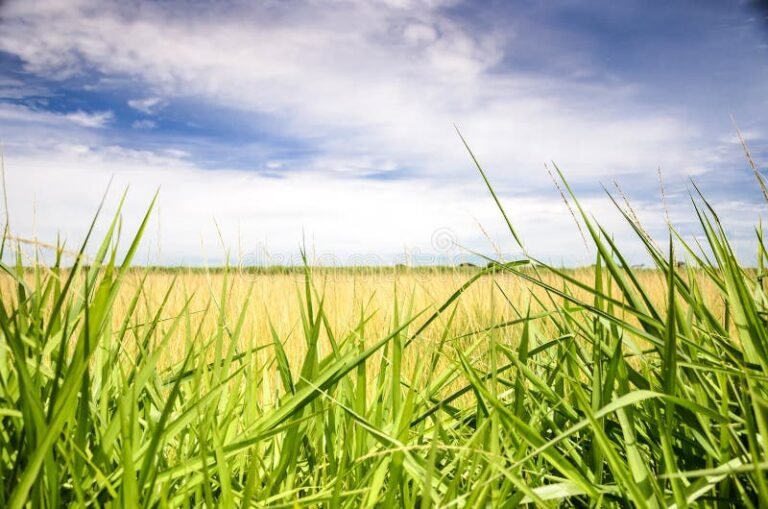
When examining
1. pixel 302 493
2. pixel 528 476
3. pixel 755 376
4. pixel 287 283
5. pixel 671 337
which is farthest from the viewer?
pixel 287 283

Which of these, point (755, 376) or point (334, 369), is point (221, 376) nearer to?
point (334, 369)

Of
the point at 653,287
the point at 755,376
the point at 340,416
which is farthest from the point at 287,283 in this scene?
the point at 755,376

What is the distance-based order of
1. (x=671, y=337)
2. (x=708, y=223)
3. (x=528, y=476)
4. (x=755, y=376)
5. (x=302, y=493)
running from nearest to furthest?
1. (x=671, y=337)
2. (x=755, y=376)
3. (x=528, y=476)
4. (x=302, y=493)
5. (x=708, y=223)

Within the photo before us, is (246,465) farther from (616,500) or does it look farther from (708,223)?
(708,223)

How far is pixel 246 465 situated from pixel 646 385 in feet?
2.65

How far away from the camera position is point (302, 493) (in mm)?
1091

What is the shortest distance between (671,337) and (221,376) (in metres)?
0.79

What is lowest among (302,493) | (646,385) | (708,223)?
(302,493)

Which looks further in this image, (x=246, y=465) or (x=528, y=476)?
(x=246, y=465)

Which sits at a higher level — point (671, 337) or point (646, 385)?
point (671, 337)

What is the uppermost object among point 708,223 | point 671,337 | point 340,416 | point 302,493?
point 708,223

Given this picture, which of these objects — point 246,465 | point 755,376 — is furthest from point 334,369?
point 755,376

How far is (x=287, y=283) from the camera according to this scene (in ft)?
22.5

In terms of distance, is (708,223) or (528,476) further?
(708,223)
